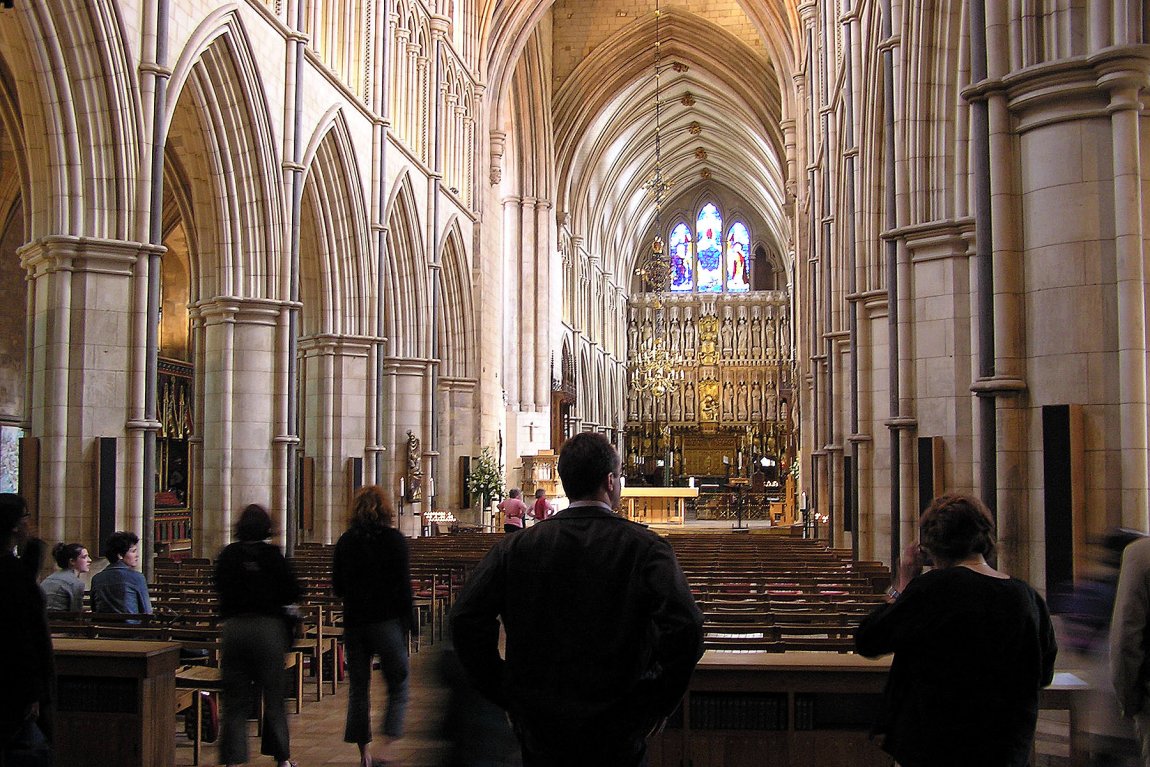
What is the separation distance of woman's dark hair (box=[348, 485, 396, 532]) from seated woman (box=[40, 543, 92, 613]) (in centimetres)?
219

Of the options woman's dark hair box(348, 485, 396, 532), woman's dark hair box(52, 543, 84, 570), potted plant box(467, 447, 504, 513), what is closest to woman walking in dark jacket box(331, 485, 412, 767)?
woman's dark hair box(348, 485, 396, 532)

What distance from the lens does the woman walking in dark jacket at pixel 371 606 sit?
591cm

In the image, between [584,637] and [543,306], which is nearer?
[584,637]

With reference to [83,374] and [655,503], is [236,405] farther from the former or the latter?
[655,503]

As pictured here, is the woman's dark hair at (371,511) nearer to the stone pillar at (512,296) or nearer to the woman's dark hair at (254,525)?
the woman's dark hair at (254,525)

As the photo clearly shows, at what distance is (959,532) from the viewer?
11.3ft

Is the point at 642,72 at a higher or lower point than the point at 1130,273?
higher

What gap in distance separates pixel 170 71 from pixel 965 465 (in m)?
9.50

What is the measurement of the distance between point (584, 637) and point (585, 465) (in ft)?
1.53

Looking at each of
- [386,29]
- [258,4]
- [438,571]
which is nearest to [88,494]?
[438,571]

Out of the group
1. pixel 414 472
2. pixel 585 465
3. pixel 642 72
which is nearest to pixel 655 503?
pixel 414 472

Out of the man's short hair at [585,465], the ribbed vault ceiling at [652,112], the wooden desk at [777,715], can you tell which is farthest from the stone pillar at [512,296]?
the man's short hair at [585,465]

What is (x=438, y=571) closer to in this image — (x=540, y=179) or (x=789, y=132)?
(x=789, y=132)

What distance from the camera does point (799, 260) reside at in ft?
104
